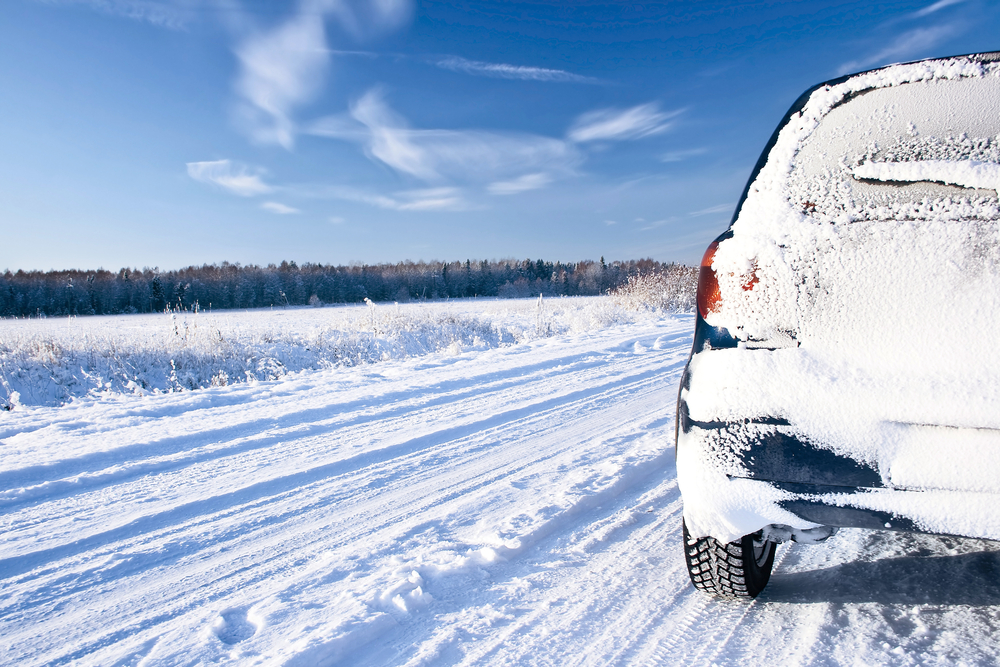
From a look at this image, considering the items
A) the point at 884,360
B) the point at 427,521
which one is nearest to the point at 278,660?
the point at 427,521

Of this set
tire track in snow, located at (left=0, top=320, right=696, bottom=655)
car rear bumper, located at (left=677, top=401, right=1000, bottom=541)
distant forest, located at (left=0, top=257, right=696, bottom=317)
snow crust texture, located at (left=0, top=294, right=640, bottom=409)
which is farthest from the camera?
distant forest, located at (left=0, top=257, right=696, bottom=317)

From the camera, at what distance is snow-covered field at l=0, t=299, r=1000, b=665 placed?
1657 mm

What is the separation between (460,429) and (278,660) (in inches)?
105

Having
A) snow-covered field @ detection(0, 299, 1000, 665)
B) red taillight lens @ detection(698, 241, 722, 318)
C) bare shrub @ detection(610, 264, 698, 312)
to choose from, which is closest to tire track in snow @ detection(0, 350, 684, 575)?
snow-covered field @ detection(0, 299, 1000, 665)

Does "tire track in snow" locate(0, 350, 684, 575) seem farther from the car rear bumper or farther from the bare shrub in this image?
the bare shrub

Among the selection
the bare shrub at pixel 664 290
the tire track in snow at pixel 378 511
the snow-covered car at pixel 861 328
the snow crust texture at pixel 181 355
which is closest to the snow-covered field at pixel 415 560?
the tire track in snow at pixel 378 511

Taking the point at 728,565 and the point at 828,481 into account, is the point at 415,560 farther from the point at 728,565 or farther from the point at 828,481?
the point at 828,481

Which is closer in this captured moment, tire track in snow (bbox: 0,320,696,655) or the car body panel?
the car body panel

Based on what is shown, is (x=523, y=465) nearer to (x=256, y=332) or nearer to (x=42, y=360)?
(x=42, y=360)

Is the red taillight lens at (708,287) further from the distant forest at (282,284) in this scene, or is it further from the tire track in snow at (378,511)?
the distant forest at (282,284)

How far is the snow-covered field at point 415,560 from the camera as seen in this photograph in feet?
5.44

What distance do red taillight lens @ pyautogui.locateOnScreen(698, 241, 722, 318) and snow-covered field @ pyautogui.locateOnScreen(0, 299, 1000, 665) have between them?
1112 mm

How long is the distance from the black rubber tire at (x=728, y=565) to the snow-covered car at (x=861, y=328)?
0.10 metres

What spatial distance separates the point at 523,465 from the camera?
3311 mm
